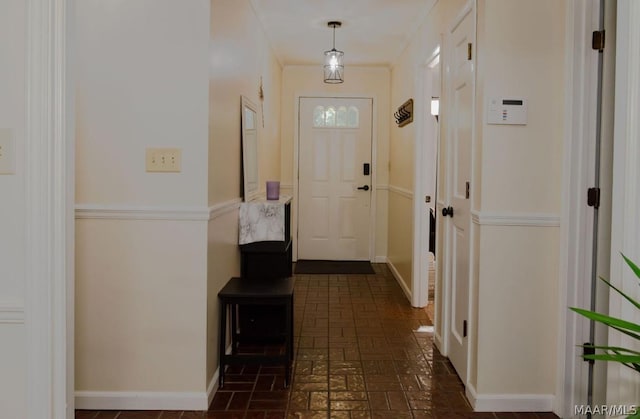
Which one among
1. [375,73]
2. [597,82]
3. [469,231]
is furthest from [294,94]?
[597,82]

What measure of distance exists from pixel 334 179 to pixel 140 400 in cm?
456

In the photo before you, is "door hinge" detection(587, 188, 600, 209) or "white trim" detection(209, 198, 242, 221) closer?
"door hinge" detection(587, 188, 600, 209)

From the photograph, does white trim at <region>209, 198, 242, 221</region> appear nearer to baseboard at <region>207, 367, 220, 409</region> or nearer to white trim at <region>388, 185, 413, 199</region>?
baseboard at <region>207, 367, 220, 409</region>

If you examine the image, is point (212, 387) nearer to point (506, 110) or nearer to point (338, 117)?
point (506, 110)

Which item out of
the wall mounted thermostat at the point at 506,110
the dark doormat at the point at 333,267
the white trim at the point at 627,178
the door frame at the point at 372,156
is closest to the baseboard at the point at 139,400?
the white trim at the point at 627,178

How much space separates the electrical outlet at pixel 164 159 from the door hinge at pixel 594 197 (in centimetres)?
185

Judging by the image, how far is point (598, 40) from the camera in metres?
2.36

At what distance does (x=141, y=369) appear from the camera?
2.69 meters

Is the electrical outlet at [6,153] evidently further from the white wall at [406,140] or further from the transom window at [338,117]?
the transom window at [338,117]

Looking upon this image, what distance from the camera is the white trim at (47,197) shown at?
1481 millimetres

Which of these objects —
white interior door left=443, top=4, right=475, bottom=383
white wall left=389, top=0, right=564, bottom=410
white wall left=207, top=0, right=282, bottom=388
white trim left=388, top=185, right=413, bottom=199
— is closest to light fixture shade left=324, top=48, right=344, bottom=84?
white wall left=207, top=0, right=282, bottom=388

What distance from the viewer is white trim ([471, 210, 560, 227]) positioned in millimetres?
2648

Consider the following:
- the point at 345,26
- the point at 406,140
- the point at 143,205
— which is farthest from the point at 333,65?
the point at 143,205

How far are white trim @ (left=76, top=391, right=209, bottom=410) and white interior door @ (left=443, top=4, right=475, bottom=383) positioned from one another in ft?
4.61
